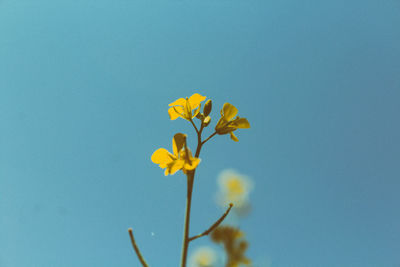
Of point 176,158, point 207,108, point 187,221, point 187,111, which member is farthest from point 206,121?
point 187,221

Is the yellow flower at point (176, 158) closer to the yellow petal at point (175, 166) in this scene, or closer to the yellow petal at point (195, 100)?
the yellow petal at point (175, 166)

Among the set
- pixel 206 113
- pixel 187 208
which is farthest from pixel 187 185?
pixel 206 113

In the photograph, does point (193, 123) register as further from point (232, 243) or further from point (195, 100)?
point (232, 243)

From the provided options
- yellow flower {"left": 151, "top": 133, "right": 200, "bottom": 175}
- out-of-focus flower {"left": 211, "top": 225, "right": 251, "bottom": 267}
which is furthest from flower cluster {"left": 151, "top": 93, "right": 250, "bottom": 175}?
out-of-focus flower {"left": 211, "top": 225, "right": 251, "bottom": 267}

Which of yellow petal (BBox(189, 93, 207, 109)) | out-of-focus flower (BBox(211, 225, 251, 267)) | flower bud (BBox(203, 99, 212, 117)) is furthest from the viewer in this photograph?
yellow petal (BBox(189, 93, 207, 109))

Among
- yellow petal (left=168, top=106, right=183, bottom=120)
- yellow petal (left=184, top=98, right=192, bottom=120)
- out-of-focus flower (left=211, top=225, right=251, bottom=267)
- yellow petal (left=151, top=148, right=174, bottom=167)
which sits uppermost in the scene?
yellow petal (left=168, top=106, right=183, bottom=120)

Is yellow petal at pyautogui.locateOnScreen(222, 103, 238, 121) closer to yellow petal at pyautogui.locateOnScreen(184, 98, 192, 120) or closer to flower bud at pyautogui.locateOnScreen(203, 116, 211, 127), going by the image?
flower bud at pyautogui.locateOnScreen(203, 116, 211, 127)

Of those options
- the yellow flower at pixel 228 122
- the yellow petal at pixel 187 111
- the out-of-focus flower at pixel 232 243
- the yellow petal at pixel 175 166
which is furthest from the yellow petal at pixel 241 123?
the out-of-focus flower at pixel 232 243
